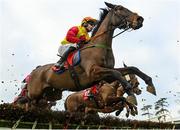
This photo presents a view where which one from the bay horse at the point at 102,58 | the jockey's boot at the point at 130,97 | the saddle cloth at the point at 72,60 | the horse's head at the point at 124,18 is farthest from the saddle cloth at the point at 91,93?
the jockey's boot at the point at 130,97

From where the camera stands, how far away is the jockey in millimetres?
10516

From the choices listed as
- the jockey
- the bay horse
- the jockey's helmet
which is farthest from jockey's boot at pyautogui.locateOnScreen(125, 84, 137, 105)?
the jockey's helmet

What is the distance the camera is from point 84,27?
10711 mm

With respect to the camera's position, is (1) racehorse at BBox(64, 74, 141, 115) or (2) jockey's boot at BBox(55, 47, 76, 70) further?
(1) racehorse at BBox(64, 74, 141, 115)

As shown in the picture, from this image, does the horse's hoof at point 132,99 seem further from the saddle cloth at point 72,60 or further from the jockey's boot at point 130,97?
the saddle cloth at point 72,60

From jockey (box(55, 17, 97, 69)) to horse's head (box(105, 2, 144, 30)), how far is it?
2.19 feet

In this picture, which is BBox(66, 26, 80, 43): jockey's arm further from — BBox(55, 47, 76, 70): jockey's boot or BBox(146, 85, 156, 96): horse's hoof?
BBox(146, 85, 156, 96): horse's hoof

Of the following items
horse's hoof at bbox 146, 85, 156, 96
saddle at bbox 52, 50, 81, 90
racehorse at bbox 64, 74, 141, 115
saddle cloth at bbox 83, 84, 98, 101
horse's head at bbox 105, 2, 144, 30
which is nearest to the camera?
horse's hoof at bbox 146, 85, 156, 96

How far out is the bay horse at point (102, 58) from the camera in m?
9.61

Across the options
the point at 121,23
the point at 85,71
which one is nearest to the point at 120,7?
the point at 121,23

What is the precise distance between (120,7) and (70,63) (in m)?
1.85

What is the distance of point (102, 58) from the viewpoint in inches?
386

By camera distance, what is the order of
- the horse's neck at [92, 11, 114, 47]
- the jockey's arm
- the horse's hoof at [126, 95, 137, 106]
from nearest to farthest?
1. the horse's hoof at [126, 95, 137, 106]
2. the horse's neck at [92, 11, 114, 47]
3. the jockey's arm

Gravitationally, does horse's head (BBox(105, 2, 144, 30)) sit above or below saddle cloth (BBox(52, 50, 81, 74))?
above
